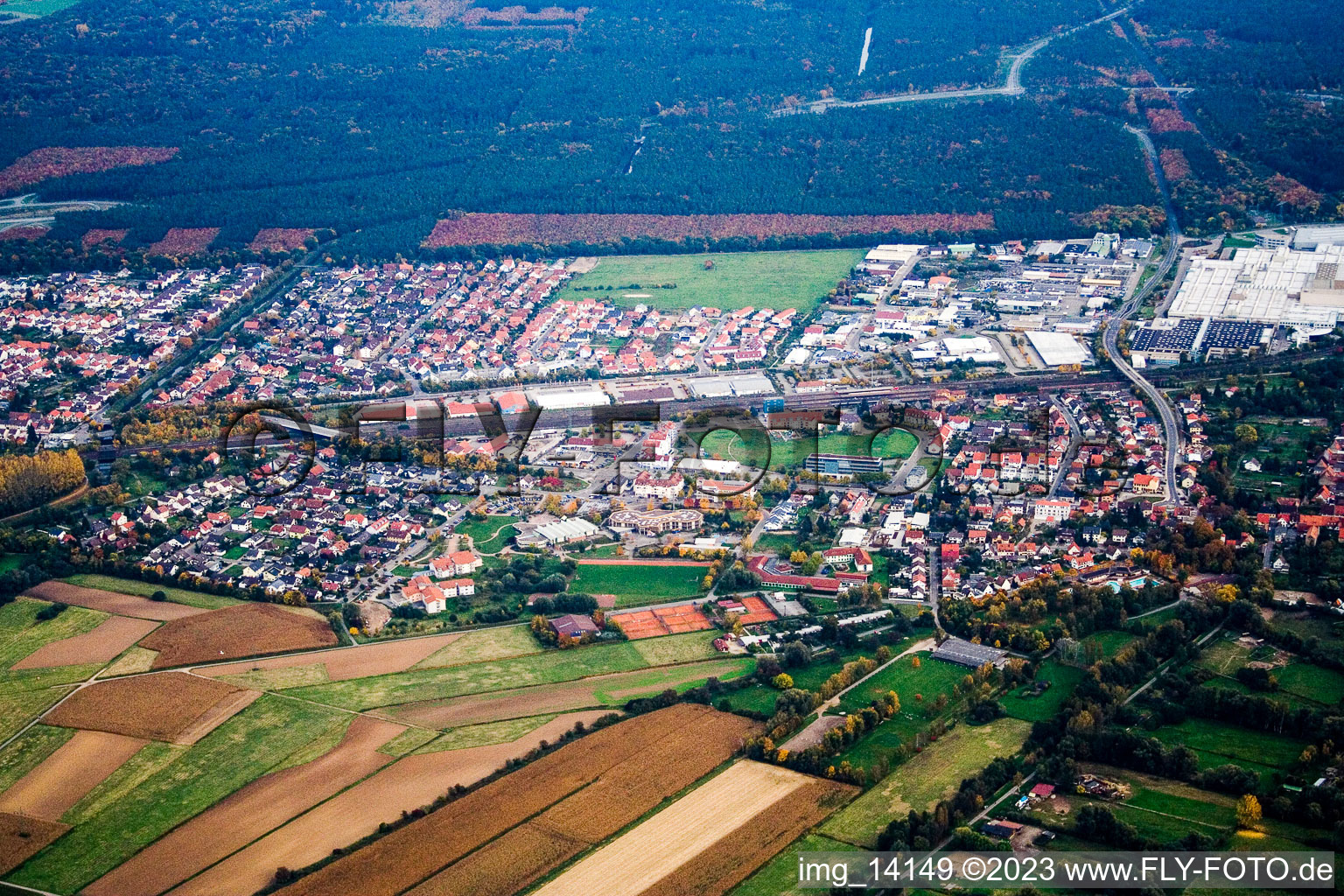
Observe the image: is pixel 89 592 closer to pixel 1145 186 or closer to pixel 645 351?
pixel 645 351

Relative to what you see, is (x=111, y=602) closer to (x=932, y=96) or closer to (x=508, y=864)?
(x=508, y=864)

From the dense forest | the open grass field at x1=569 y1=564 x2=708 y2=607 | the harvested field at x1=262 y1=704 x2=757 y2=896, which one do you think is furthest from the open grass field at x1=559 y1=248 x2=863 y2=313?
the harvested field at x1=262 y1=704 x2=757 y2=896

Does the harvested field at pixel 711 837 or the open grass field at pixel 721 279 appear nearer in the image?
the harvested field at pixel 711 837

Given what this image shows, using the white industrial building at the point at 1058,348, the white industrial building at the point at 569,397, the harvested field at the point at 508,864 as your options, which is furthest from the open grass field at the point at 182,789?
the white industrial building at the point at 1058,348

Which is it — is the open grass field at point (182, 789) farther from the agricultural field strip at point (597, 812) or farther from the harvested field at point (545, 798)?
the agricultural field strip at point (597, 812)

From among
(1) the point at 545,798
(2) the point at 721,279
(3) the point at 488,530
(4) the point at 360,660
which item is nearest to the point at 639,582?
(3) the point at 488,530
